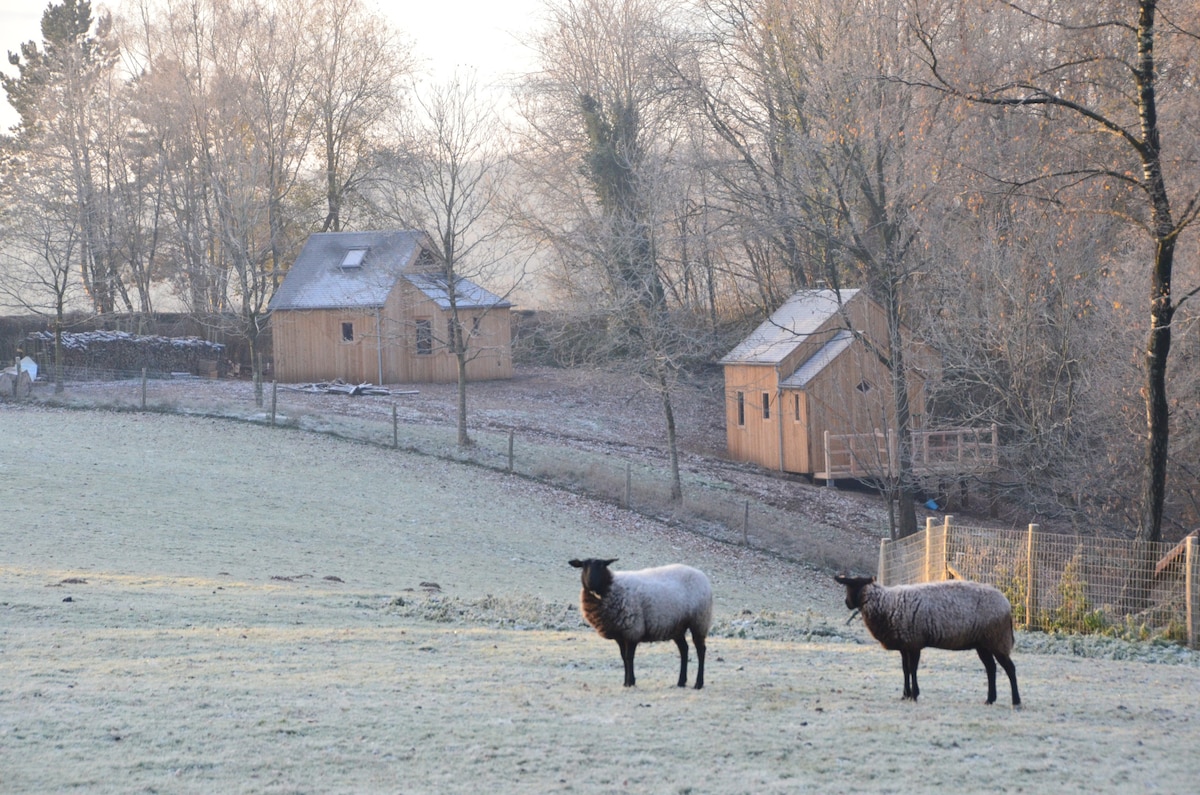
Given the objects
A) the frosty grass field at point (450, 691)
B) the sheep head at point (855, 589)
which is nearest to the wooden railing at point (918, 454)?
the frosty grass field at point (450, 691)

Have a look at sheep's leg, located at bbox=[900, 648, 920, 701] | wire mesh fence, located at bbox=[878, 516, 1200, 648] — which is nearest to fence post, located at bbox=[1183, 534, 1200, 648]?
wire mesh fence, located at bbox=[878, 516, 1200, 648]

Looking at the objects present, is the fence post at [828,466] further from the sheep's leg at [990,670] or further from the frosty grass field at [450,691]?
the sheep's leg at [990,670]

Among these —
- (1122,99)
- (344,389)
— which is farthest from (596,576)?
(344,389)

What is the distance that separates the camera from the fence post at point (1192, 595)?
46.5ft

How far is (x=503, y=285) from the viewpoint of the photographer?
52000mm

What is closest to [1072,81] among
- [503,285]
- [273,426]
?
[273,426]

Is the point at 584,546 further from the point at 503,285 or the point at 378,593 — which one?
the point at 503,285

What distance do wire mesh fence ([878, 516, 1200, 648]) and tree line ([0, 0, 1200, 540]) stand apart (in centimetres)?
176

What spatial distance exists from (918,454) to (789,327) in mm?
8164

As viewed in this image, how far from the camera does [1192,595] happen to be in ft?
46.6

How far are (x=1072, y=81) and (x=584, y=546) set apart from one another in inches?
526

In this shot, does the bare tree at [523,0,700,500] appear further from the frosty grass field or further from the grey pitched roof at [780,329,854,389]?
the frosty grass field

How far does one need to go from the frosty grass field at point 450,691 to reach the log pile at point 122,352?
2996 cm

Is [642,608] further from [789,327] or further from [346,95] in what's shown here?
[346,95]
